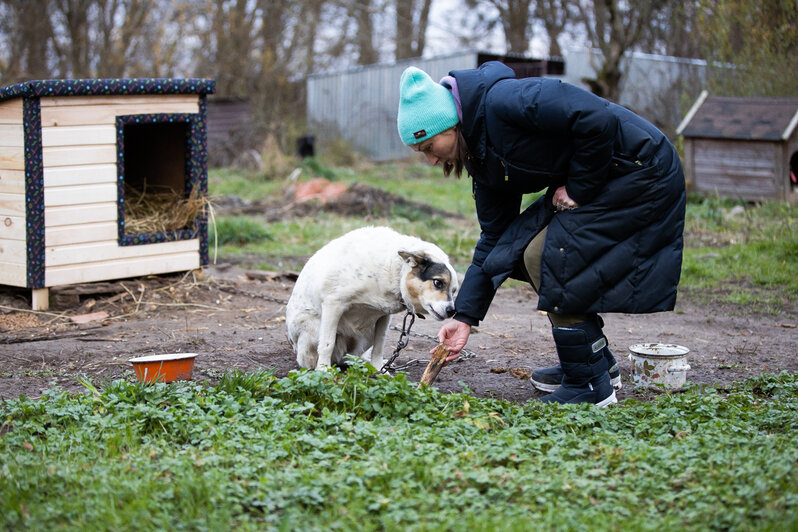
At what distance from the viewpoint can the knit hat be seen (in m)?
3.65

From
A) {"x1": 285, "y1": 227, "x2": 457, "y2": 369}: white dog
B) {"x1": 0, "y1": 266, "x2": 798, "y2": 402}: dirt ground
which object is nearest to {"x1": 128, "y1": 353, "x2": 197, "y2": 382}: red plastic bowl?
{"x1": 0, "y1": 266, "x2": 798, "y2": 402}: dirt ground

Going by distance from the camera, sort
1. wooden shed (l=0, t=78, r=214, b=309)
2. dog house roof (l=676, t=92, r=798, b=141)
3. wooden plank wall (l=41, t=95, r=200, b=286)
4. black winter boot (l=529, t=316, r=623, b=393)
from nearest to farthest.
Result: black winter boot (l=529, t=316, r=623, b=393) → wooden shed (l=0, t=78, r=214, b=309) → wooden plank wall (l=41, t=95, r=200, b=286) → dog house roof (l=676, t=92, r=798, b=141)

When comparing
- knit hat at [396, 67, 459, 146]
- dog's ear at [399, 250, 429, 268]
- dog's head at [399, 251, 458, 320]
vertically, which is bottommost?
dog's head at [399, 251, 458, 320]

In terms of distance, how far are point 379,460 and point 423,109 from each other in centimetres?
156

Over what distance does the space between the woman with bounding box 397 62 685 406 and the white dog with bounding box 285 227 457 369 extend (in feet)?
1.51

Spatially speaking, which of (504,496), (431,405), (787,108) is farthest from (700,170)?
(504,496)

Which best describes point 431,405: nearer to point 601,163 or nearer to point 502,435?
point 502,435

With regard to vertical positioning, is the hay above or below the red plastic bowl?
above

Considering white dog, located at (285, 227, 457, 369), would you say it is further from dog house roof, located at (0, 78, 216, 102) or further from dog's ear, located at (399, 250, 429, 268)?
dog house roof, located at (0, 78, 216, 102)

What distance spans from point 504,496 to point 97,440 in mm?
1717

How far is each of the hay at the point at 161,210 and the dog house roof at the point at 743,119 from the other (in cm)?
806

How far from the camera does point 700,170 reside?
12414mm

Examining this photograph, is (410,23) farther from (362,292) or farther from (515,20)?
(362,292)

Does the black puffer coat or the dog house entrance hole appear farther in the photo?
the dog house entrance hole
